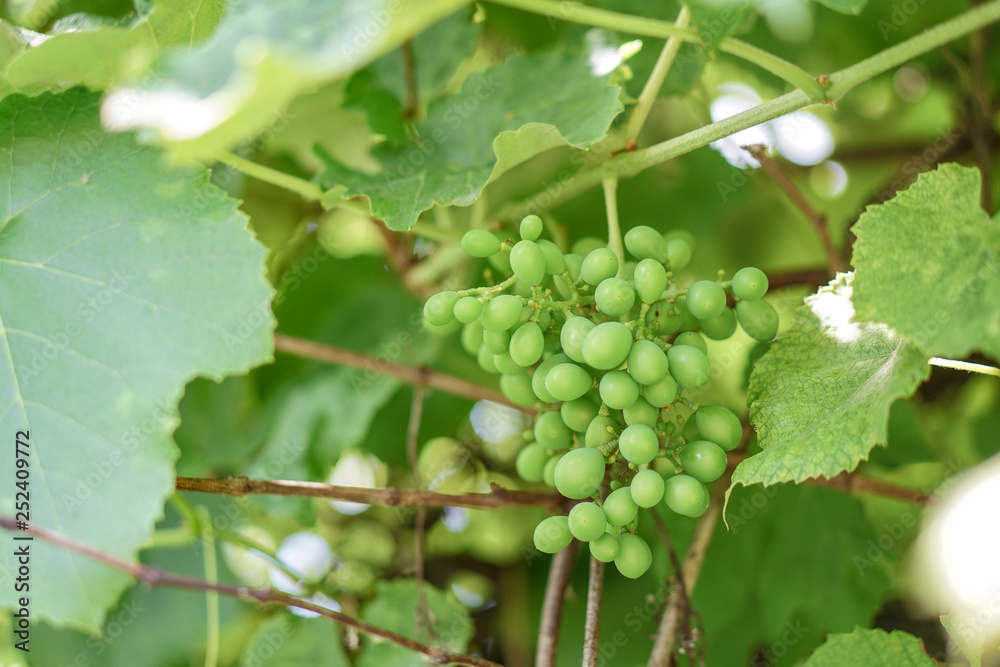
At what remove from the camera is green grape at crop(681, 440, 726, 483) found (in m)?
0.97

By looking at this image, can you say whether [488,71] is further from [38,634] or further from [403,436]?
[38,634]

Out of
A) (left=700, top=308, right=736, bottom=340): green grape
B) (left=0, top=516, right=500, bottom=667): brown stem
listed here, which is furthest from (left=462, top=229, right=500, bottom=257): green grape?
(left=0, top=516, right=500, bottom=667): brown stem

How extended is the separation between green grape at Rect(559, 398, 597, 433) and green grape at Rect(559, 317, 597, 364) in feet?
0.25

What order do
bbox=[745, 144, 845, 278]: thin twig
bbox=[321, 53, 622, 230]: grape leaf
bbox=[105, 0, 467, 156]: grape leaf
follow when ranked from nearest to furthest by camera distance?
bbox=[105, 0, 467, 156]: grape leaf, bbox=[321, 53, 622, 230]: grape leaf, bbox=[745, 144, 845, 278]: thin twig

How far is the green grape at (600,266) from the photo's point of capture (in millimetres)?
1013

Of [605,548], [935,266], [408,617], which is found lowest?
[408,617]

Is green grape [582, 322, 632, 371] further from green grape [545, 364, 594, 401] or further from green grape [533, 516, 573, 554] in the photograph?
green grape [533, 516, 573, 554]

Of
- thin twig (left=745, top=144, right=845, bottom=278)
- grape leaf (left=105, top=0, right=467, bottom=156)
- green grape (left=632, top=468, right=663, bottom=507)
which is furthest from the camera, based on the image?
thin twig (left=745, top=144, right=845, bottom=278)

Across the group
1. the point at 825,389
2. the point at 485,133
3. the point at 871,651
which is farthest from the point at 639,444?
the point at 485,133

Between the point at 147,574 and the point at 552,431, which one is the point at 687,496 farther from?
the point at 147,574

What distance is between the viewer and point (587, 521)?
0.96m

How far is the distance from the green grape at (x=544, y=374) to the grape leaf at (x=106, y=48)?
72 cm

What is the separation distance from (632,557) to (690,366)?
0.88 feet

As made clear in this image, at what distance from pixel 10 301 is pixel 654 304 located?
3.11 ft
